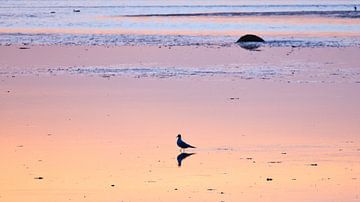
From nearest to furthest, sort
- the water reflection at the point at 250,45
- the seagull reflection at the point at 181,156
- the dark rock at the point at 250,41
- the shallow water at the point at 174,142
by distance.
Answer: the shallow water at the point at 174,142, the seagull reflection at the point at 181,156, the water reflection at the point at 250,45, the dark rock at the point at 250,41

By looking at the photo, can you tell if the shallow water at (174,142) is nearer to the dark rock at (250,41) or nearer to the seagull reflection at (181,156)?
the seagull reflection at (181,156)

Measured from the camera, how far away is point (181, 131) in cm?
1881

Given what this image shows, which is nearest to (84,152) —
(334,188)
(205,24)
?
(334,188)

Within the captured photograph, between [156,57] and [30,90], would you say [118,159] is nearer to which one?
[30,90]

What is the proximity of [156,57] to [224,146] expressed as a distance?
19020mm

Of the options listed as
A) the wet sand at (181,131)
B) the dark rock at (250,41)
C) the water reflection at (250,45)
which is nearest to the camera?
the wet sand at (181,131)

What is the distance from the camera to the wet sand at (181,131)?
1399cm

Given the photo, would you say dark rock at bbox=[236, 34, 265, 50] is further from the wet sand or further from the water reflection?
the wet sand

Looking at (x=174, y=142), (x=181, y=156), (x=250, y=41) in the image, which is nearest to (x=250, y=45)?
(x=250, y=41)

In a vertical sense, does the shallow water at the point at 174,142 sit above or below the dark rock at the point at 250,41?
below

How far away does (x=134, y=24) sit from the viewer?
63594 mm

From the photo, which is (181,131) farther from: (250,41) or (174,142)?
(250,41)

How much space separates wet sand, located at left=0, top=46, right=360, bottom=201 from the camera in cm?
1399

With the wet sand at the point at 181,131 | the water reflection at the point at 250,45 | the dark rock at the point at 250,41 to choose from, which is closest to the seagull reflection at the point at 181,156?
the wet sand at the point at 181,131
